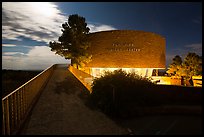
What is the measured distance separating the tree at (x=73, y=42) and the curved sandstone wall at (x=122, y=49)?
20.6 ft

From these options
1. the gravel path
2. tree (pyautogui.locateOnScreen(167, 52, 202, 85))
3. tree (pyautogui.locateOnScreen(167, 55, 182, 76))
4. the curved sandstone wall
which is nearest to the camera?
the gravel path

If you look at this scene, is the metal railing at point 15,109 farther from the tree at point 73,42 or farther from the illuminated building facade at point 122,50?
the illuminated building facade at point 122,50

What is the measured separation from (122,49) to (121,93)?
82.3ft

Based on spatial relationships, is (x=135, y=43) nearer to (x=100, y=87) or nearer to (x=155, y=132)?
(x=100, y=87)

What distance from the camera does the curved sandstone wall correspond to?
109 feet

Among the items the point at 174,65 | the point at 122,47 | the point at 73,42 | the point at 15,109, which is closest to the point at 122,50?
the point at 122,47

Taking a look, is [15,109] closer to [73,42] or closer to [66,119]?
[66,119]

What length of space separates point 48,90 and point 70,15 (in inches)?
673

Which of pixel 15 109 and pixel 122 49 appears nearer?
pixel 15 109

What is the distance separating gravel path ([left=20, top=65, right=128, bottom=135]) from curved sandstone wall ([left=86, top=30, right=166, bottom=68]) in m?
22.4

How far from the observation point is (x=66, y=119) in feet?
26.5

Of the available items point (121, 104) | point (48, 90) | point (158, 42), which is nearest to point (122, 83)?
point (121, 104)

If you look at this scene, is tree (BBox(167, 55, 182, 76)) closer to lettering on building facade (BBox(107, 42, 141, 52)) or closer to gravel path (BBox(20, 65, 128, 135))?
lettering on building facade (BBox(107, 42, 141, 52))

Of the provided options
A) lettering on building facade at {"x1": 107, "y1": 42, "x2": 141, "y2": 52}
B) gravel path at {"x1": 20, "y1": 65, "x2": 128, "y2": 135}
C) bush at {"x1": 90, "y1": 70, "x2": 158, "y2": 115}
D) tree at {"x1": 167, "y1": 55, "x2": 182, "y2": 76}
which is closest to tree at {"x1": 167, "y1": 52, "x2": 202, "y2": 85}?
tree at {"x1": 167, "y1": 55, "x2": 182, "y2": 76}
